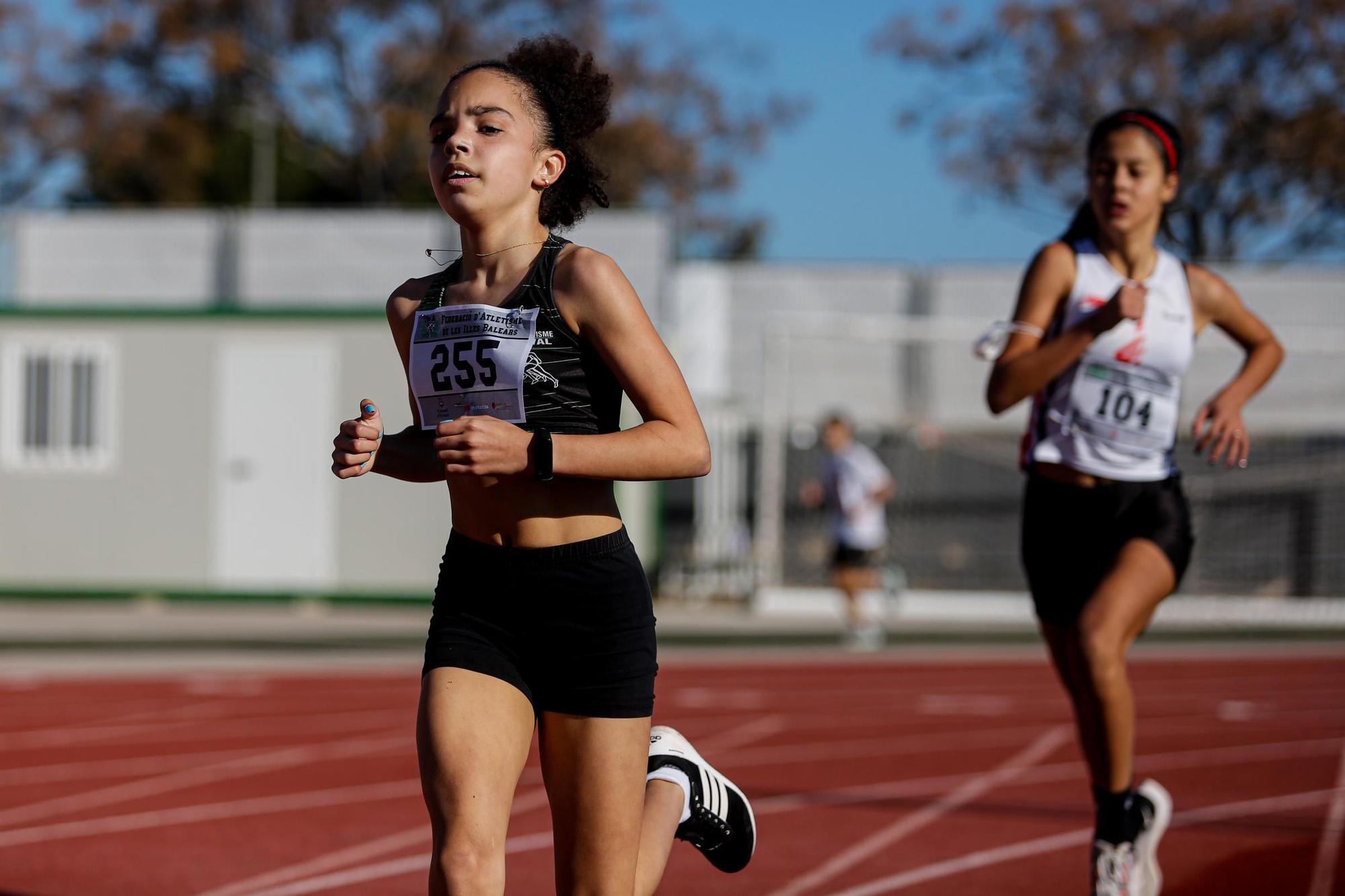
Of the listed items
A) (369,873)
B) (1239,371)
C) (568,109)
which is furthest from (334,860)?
(1239,371)

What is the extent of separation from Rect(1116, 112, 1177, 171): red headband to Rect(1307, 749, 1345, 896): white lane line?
7.80 feet

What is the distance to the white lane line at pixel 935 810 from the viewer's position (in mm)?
5609

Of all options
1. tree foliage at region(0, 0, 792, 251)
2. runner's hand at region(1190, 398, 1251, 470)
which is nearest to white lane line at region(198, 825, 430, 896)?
runner's hand at region(1190, 398, 1251, 470)

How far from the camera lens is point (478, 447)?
122 inches

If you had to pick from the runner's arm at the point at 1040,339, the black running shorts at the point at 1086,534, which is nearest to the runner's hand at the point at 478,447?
the runner's arm at the point at 1040,339

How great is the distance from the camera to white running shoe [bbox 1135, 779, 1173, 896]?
479cm

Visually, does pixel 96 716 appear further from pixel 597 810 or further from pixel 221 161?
pixel 221 161

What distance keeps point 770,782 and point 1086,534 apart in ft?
10.2

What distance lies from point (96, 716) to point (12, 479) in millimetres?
9533

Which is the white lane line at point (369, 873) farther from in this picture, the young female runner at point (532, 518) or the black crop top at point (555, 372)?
the black crop top at point (555, 372)

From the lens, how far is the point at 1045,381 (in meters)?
4.72

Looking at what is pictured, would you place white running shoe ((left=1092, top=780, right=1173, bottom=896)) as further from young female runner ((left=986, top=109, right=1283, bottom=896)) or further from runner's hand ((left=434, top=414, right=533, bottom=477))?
runner's hand ((left=434, top=414, right=533, bottom=477))

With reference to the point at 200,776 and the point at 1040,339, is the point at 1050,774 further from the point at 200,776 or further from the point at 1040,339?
the point at 200,776

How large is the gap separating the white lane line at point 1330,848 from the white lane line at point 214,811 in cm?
365
